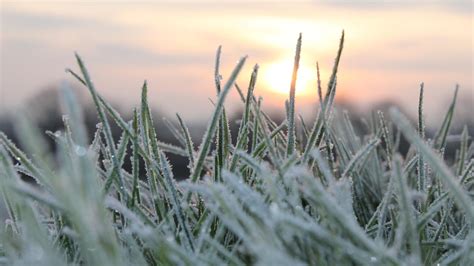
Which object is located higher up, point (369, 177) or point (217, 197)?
point (217, 197)

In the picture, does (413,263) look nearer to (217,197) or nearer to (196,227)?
(217,197)

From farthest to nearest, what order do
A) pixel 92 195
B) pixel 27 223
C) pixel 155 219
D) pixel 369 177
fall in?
pixel 369 177
pixel 155 219
pixel 27 223
pixel 92 195

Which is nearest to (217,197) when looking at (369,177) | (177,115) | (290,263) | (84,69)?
(290,263)

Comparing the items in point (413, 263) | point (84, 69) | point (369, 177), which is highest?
point (84, 69)

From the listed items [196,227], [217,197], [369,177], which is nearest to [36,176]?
[196,227]

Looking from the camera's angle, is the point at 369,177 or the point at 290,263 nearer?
the point at 290,263

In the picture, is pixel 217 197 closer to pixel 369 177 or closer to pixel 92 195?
pixel 92 195

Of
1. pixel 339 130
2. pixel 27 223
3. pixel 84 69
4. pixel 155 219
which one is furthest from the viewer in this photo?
pixel 339 130
